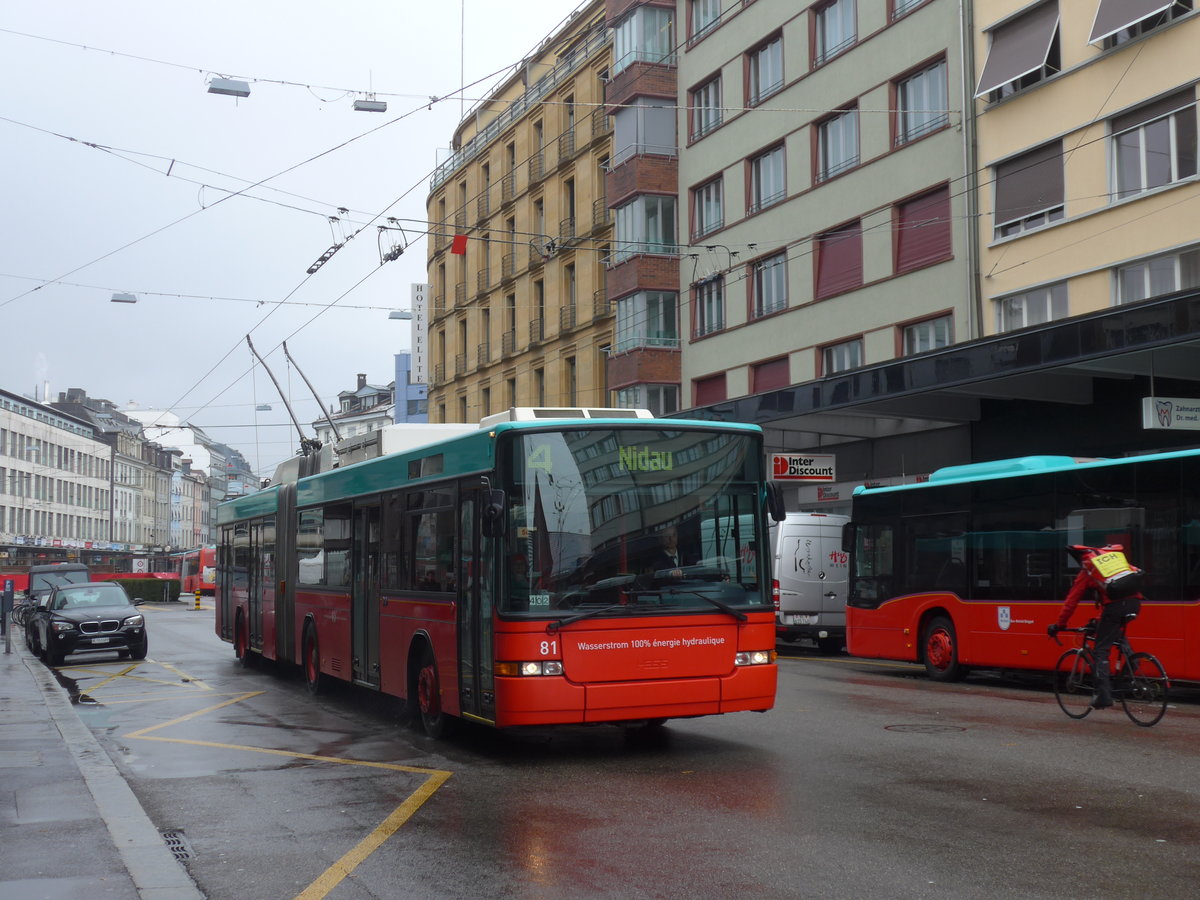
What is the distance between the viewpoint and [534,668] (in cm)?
1007

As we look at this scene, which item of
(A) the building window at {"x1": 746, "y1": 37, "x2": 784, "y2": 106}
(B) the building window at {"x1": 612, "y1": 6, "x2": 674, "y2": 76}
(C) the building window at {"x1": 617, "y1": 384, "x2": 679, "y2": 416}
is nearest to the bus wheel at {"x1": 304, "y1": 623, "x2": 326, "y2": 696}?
(A) the building window at {"x1": 746, "y1": 37, "x2": 784, "y2": 106}

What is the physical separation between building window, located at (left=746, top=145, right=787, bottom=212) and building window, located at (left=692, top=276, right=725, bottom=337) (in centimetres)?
256

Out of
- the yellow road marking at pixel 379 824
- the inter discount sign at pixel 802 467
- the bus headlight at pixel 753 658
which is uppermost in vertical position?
the inter discount sign at pixel 802 467

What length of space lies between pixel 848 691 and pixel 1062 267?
11644 millimetres

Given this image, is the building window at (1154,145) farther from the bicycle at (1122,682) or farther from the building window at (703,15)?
the building window at (703,15)

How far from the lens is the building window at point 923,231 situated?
28.3 meters

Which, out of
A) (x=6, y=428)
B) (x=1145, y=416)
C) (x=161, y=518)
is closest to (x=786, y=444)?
(x=1145, y=416)

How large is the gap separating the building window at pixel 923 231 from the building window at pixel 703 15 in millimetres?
10976

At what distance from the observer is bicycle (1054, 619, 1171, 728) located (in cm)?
1234

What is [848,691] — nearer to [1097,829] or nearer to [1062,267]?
[1097,829]

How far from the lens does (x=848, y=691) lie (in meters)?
16.4

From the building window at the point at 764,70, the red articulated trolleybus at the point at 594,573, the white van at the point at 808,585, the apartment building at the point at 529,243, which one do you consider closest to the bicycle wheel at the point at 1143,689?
the red articulated trolleybus at the point at 594,573

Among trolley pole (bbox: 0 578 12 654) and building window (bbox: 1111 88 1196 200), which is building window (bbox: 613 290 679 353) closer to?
building window (bbox: 1111 88 1196 200)

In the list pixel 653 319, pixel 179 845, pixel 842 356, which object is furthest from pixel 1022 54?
pixel 179 845
